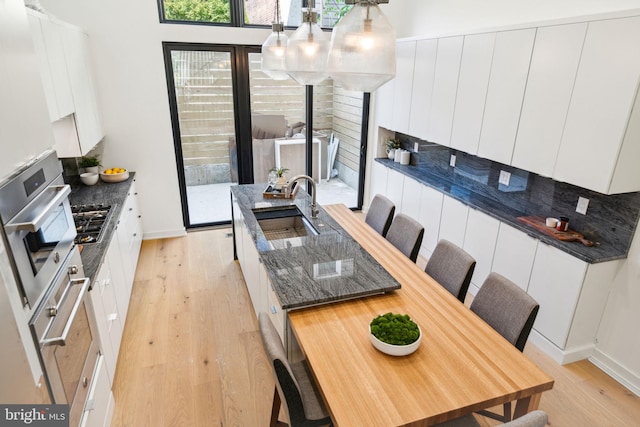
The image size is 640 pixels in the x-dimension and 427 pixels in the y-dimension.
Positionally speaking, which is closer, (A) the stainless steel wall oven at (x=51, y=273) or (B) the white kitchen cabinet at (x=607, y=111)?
(A) the stainless steel wall oven at (x=51, y=273)

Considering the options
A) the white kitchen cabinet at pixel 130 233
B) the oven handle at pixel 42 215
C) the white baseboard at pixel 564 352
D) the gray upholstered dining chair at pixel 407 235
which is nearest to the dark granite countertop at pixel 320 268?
the gray upholstered dining chair at pixel 407 235

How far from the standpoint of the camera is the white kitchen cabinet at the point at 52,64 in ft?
8.62

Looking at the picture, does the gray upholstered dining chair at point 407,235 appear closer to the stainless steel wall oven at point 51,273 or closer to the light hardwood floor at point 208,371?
the light hardwood floor at point 208,371

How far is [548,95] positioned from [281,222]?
2333mm

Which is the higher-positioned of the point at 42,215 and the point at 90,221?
the point at 42,215

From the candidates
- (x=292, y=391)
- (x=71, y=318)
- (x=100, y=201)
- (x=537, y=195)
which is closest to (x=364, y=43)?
(x=292, y=391)

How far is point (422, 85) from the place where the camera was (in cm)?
441

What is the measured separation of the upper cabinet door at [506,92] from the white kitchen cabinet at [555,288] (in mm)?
895

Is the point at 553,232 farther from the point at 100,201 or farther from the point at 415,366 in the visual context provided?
the point at 100,201

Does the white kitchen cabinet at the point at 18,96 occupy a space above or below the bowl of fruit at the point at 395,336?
above

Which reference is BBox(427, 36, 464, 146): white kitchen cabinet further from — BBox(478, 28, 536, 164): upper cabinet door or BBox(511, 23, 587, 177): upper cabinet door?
BBox(511, 23, 587, 177): upper cabinet door

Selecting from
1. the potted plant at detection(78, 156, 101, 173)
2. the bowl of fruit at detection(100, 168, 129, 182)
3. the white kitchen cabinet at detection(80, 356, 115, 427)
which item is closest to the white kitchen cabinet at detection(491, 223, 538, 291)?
the white kitchen cabinet at detection(80, 356, 115, 427)

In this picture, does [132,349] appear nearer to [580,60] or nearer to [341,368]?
[341,368]

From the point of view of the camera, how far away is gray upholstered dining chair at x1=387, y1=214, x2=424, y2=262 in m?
3.04
